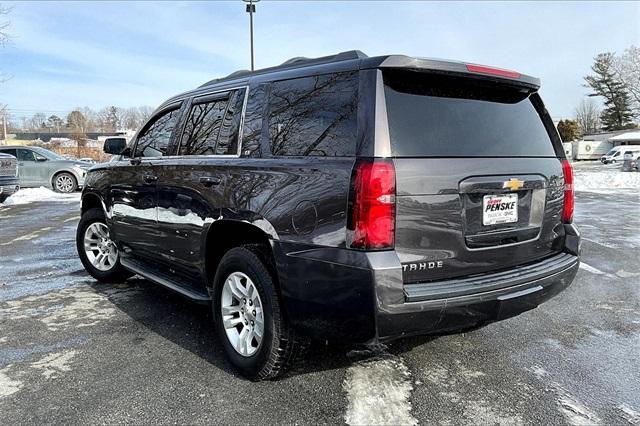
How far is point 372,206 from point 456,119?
2.75ft

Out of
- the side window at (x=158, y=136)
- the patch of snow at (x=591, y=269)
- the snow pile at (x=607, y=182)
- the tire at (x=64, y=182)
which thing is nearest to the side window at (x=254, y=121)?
the side window at (x=158, y=136)

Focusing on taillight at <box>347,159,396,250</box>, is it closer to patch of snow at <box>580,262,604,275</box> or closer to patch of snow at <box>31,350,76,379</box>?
patch of snow at <box>31,350,76,379</box>

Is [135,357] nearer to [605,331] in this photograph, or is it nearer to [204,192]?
[204,192]

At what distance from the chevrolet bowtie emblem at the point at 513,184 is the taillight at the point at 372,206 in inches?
32.3

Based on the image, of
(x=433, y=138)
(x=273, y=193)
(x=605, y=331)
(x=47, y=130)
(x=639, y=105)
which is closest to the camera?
(x=433, y=138)

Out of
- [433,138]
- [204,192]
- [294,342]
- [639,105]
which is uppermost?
[639,105]

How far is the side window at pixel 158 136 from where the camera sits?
4.29 metres

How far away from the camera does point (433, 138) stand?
2695mm

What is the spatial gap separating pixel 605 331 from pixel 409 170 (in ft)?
8.86

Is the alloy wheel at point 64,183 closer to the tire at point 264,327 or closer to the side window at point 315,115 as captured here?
the tire at point 264,327

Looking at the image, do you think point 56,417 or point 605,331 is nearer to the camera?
→ point 56,417

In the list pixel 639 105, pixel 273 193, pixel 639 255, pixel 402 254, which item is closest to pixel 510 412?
pixel 402 254

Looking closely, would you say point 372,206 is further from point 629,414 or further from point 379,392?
point 629,414

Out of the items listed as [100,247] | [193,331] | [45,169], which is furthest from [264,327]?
[45,169]
